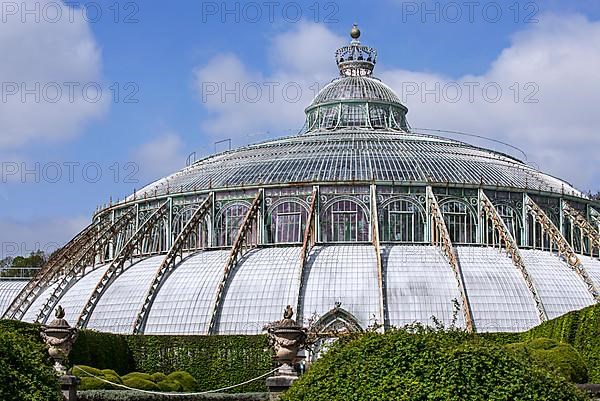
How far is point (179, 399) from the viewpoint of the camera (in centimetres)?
3481

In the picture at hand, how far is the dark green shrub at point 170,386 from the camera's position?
142ft

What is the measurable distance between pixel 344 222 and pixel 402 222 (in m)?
3.56

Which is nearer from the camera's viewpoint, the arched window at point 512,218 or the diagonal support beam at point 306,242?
the diagonal support beam at point 306,242

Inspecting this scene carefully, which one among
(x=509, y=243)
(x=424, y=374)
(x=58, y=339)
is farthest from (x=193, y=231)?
(x=424, y=374)

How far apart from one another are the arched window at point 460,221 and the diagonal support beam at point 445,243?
101 cm

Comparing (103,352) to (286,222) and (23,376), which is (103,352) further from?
(23,376)

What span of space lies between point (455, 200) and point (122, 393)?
34.4 metres

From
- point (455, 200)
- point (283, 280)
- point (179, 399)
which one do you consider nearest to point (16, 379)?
point (179, 399)

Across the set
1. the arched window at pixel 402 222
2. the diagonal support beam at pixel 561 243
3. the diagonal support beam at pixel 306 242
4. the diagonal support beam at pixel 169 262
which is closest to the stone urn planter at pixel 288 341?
the diagonal support beam at pixel 306 242

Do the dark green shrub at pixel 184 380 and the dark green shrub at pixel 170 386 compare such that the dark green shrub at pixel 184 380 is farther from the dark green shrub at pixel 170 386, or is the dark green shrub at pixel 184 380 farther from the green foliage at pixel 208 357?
the green foliage at pixel 208 357

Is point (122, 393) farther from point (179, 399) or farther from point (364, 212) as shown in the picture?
point (364, 212)

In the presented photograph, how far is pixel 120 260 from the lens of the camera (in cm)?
6550

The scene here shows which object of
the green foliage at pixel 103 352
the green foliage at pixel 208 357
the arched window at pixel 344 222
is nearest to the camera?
the green foliage at pixel 103 352

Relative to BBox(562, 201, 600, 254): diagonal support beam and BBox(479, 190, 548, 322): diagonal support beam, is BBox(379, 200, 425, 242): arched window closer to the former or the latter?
BBox(479, 190, 548, 322): diagonal support beam
